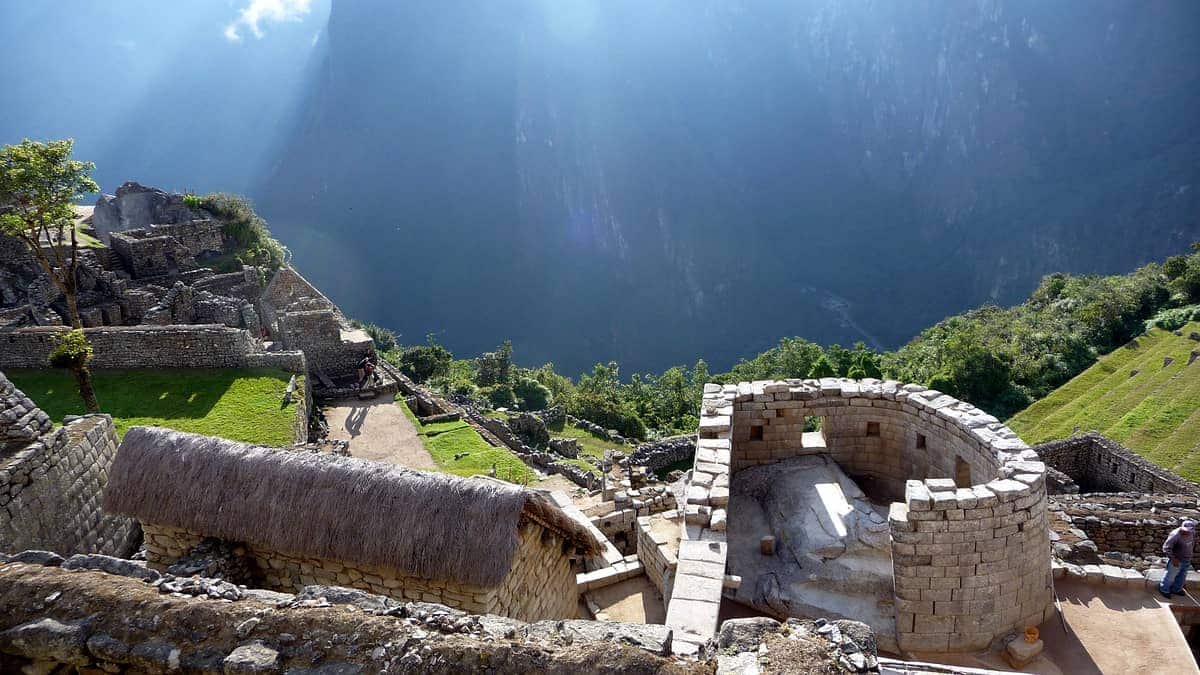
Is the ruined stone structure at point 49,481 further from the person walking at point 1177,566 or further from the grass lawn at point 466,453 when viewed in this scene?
the person walking at point 1177,566

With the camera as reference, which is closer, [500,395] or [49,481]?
[49,481]

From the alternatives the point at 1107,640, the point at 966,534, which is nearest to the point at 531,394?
the point at 1107,640

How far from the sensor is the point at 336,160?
16775cm

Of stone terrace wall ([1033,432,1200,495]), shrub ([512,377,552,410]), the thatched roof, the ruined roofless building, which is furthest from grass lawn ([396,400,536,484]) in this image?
shrub ([512,377,552,410])

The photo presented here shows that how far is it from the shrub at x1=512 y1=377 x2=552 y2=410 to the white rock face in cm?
3654

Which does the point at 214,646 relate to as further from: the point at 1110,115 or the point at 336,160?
the point at 1110,115

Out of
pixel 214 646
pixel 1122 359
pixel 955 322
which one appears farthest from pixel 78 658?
pixel 955 322

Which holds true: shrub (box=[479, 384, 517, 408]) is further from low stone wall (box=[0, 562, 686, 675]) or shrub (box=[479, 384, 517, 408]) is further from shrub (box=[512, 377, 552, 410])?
low stone wall (box=[0, 562, 686, 675])

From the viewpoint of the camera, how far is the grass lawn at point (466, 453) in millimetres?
16344

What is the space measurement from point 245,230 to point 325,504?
3230 cm

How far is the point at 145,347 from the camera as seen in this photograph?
1805 cm

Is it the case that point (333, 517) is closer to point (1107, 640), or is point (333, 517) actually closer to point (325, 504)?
point (325, 504)

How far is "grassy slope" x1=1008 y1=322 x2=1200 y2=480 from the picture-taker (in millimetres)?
28094

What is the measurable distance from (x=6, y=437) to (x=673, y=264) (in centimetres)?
16991
